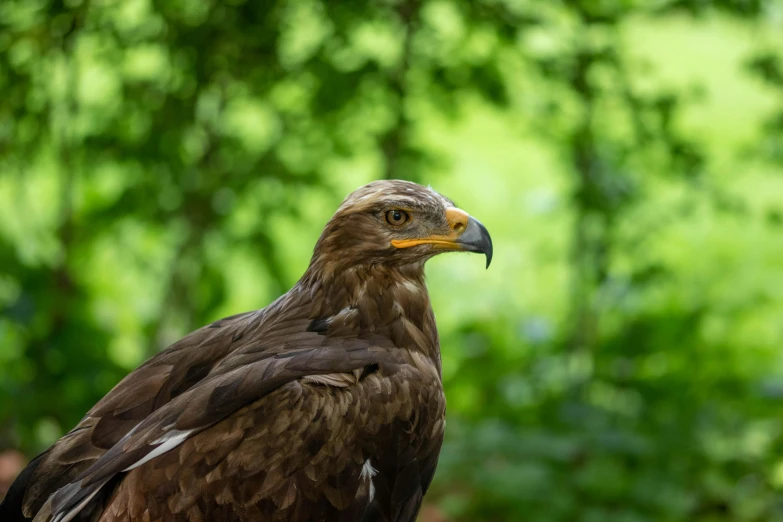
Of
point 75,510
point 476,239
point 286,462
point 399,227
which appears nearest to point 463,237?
point 476,239

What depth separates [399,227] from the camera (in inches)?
105

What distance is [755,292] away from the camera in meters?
6.19

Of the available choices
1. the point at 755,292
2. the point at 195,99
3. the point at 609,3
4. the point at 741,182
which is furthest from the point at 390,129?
the point at 741,182

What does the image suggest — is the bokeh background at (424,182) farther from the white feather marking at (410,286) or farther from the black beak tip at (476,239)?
the black beak tip at (476,239)

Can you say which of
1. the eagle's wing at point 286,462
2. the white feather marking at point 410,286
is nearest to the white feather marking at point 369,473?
the eagle's wing at point 286,462

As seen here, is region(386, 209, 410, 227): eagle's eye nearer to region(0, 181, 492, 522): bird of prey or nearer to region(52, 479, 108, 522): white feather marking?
region(0, 181, 492, 522): bird of prey

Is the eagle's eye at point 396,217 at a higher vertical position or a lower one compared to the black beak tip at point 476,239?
higher

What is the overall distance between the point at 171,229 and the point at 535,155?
3.73 meters

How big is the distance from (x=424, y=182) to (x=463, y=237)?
2217mm

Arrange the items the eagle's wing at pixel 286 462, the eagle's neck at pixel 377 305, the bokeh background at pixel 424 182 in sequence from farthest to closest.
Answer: the bokeh background at pixel 424 182 → the eagle's neck at pixel 377 305 → the eagle's wing at pixel 286 462

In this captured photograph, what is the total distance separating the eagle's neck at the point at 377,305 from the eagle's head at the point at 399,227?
0.14 feet

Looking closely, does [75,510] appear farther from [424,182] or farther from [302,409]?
[424,182]

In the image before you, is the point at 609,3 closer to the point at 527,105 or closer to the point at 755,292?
the point at 527,105

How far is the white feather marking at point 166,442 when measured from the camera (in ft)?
7.75
